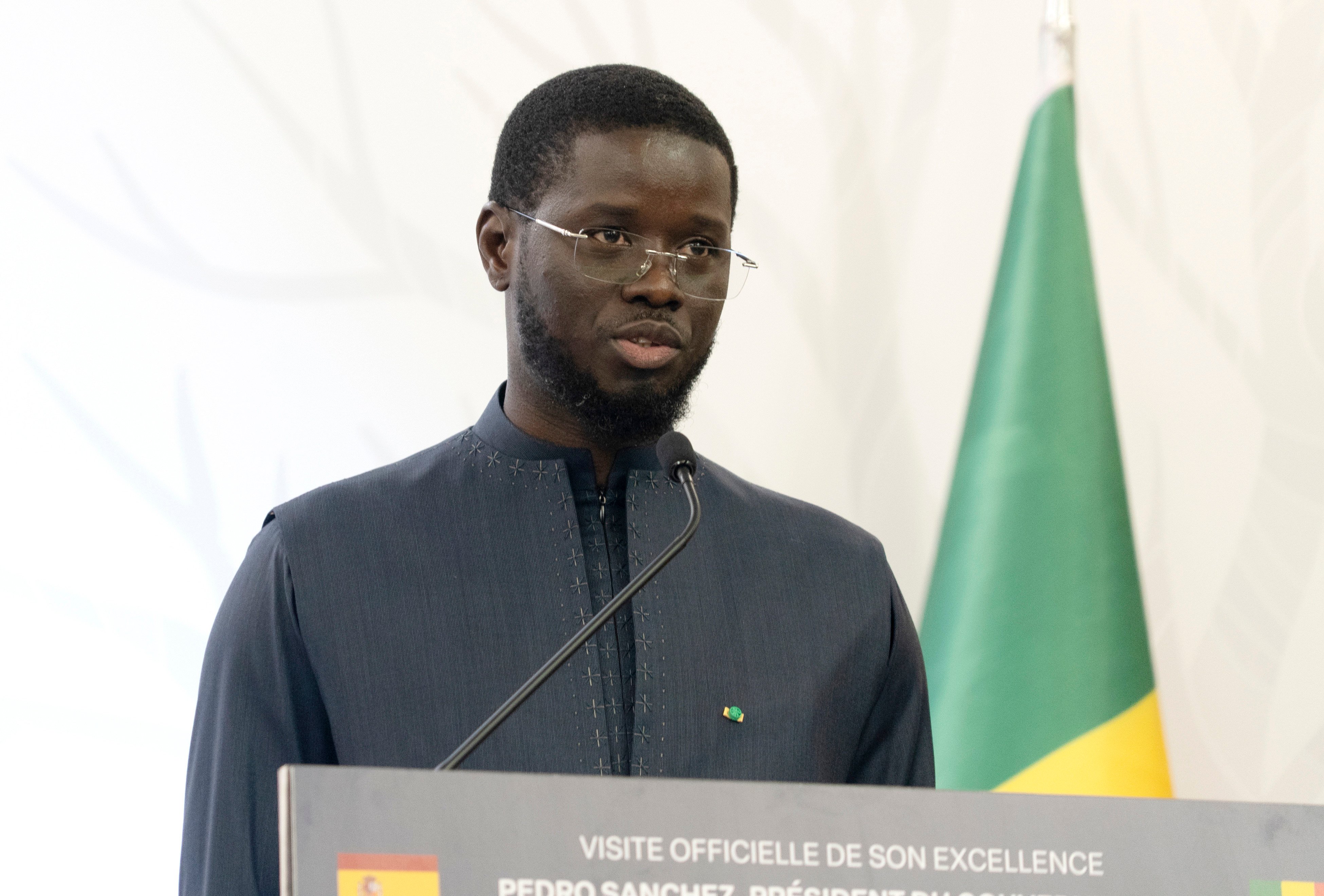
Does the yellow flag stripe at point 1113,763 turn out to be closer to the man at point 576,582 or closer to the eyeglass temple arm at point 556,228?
the man at point 576,582

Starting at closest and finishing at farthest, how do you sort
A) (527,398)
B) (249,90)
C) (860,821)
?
1. (860,821)
2. (527,398)
3. (249,90)

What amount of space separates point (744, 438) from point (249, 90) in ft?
3.25

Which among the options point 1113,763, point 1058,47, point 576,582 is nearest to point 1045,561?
point 1113,763

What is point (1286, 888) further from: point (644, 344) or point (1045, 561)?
point (1045, 561)

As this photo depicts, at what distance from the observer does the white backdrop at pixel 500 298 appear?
2.25 m

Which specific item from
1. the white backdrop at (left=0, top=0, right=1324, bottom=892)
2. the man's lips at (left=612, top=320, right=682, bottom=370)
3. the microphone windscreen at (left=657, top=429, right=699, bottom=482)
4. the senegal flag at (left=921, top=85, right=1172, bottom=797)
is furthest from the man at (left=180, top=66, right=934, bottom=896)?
the white backdrop at (left=0, top=0, right=1324, bottom=892)

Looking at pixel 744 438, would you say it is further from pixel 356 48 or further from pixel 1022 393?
pixel 356 48

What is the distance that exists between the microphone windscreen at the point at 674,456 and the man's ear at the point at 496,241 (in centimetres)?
45

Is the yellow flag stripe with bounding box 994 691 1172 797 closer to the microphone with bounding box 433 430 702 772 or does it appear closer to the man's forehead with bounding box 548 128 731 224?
the man's forehead with bounding box 548 128 731 224

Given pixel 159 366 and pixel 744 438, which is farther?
pixel 744 438

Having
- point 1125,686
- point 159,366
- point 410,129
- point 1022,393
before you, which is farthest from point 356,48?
point 1125,686

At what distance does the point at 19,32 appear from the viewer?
7.68ft

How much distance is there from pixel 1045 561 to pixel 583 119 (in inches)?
42.8

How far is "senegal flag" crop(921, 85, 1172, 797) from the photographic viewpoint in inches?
88.0
